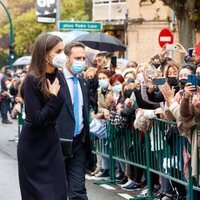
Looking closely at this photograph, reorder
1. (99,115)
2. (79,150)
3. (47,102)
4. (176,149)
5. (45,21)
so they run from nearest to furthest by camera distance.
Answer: (47,102) → (79,150) → (176,149) → (99,115) → (45,21)

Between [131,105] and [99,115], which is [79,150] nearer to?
[131,105]

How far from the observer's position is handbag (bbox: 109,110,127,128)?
10961mm

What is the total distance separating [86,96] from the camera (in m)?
7.91

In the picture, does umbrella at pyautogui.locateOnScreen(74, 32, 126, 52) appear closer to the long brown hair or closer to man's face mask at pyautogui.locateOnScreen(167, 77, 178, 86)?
man's face mask at pyautogui.locateOnScreen(167, 77, 178, 86)

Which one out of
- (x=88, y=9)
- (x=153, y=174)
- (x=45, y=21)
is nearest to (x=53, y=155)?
(x=153, y=174)

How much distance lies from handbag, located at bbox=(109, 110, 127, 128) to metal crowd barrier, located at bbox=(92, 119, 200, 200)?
0.11 meters

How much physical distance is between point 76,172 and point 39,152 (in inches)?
51.2

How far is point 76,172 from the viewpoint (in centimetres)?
Answer: 766

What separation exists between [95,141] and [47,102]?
6.35 m

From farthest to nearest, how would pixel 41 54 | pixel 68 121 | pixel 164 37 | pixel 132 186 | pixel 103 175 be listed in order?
pixel 164 37 < pixel 103 175 < pixel 132 186 < pixel 68 121 < pixel 41 54

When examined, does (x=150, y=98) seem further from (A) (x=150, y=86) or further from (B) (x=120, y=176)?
(B) (x=120, y=176)

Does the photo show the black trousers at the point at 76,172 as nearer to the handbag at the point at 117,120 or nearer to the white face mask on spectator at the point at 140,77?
the white face mask on spectator at the point at 140,77

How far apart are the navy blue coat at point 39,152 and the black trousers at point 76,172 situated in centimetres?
113

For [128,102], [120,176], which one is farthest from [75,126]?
[120,176]
